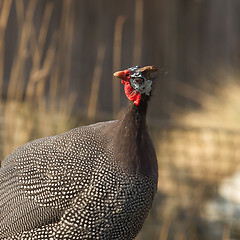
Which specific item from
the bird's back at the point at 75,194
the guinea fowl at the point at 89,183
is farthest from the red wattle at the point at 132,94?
the bird's back at the point at 75,194

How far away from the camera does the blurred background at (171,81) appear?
445 cm

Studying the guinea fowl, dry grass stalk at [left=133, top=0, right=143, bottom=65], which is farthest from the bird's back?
dry grass stalk at [left=133, top=0, right=143, bottom=65]

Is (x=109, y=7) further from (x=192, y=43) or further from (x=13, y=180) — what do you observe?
(x=13, y=180)

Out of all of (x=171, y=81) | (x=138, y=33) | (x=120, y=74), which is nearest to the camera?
(x=120, y=74)

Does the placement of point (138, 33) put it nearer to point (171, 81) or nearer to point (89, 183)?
point (171, 81)

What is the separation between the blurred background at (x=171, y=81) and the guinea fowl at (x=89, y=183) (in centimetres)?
129

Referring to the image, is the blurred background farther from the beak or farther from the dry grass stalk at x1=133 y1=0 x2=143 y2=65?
the beak

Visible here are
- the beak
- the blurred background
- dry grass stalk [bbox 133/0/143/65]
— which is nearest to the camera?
the beak

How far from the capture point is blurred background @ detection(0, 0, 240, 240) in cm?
445

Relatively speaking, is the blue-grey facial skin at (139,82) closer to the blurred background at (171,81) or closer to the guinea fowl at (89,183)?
the guinea fowl at (89,183)

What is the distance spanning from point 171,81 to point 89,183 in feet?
14.3

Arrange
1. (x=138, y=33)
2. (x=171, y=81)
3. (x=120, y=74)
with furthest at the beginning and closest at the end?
(x=171, y=81) < (x=138, y=33) < (x=120, y=74)

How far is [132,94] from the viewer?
2133 mm

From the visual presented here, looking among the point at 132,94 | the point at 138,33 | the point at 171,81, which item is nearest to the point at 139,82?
the point at 132,94
